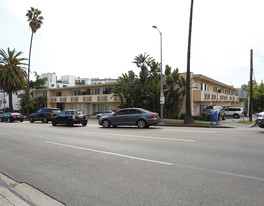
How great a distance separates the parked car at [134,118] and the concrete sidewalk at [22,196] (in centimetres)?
1172

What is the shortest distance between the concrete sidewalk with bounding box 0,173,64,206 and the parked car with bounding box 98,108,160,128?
11.7 m

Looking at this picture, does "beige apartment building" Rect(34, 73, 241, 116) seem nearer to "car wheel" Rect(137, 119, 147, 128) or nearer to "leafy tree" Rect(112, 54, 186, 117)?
"leafy tree" Rect(112, 54, 186, 117)

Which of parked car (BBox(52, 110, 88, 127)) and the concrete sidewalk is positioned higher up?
parked car (BBox(52, 110, 88, 127))

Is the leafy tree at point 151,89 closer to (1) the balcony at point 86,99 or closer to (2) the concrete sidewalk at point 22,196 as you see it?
(1) the balcony at point 86,99

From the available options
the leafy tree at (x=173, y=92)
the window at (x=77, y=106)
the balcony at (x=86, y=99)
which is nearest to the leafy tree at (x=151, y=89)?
the leafy tree at (x=173, y=92)

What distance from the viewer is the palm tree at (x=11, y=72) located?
38.0 m

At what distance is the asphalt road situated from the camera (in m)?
3.95

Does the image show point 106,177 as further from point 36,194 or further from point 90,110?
point 90,110

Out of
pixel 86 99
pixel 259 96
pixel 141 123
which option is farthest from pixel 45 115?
pixel 259 96

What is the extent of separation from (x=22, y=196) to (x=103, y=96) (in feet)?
104

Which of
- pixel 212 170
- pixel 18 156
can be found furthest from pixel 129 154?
pixel 18 156

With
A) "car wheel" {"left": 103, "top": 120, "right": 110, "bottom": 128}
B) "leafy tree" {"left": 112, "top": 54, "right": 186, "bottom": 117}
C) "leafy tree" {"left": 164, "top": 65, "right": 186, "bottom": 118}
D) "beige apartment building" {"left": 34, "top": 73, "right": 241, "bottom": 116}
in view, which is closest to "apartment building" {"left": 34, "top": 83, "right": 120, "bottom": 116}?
"beige apartment building" {"left": 34, "top": 73, "right": 241, "bottom": 116}

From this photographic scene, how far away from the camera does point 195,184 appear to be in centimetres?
448

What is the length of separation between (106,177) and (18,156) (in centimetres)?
426
